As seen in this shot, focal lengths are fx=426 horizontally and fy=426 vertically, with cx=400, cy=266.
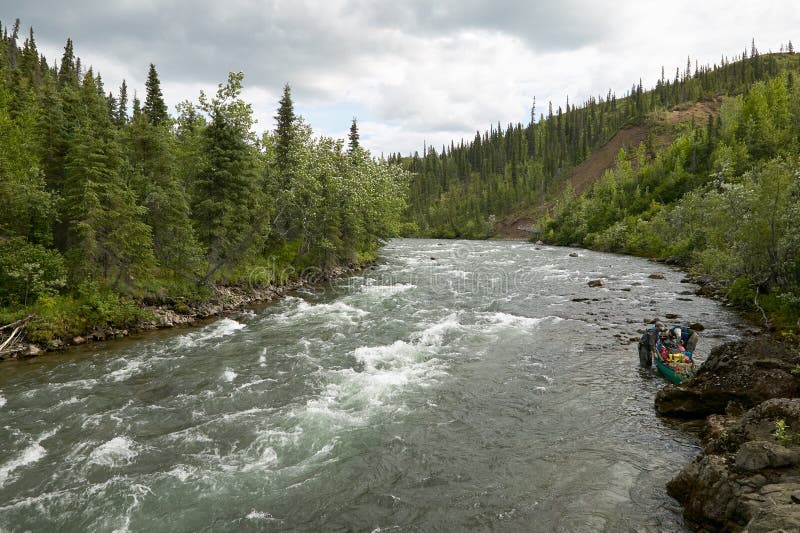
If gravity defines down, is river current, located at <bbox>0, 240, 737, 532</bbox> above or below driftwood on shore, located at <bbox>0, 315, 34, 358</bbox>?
below

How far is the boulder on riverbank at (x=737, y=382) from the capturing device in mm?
12727

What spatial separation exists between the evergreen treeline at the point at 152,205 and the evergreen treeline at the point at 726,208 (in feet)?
98.2

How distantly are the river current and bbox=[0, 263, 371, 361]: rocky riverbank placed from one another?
3.58ft

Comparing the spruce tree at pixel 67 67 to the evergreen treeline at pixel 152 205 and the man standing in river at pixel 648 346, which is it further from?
the man standing in river at pixel 648 346

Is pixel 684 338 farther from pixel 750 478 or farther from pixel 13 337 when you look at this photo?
pixel 13 337

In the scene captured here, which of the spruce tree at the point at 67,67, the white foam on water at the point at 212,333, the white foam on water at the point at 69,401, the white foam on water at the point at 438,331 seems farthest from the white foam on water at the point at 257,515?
the spruce tree at the point at 67,67

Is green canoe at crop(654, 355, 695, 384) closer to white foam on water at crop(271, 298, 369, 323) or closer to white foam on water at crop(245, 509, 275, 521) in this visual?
white foam on water at crop(245, 509, 275, 521)

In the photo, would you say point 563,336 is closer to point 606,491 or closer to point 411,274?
point 606,491

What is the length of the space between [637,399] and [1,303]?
2824 cm

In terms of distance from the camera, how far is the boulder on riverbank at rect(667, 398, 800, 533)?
716cm

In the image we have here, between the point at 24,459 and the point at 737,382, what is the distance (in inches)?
824

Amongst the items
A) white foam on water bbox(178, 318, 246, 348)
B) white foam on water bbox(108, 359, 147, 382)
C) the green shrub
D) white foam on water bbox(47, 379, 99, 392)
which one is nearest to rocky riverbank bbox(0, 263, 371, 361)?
white foam on water bbox(178, 318, 246, 348)

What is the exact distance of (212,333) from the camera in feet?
78.7

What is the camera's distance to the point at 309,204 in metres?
41.1
